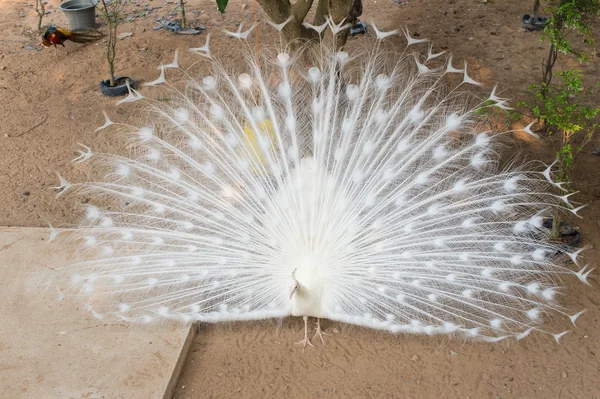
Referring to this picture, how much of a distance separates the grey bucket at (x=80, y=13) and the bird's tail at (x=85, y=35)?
388 mm

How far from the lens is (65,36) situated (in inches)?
284

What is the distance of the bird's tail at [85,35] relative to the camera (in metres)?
7.36

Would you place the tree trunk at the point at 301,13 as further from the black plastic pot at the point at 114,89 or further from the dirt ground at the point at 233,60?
the black plastic pot at the point at 114,89

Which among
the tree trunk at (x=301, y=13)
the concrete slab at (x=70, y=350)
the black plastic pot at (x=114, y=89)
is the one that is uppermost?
the tree trunk at (x=301, y=13)

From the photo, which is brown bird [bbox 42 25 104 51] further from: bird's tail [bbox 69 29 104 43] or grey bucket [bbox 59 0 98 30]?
grey bucket [bbox 59 0 98 30]

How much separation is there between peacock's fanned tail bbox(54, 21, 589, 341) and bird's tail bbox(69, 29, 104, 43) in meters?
4.03

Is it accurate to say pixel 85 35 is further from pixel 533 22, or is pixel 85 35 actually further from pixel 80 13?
pixel 533 22

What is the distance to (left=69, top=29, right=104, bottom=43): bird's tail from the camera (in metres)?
7.36

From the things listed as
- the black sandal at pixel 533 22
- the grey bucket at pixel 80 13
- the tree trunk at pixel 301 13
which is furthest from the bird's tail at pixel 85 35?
the black sandal at pixel 533 22

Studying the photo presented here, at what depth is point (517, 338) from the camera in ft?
12.1

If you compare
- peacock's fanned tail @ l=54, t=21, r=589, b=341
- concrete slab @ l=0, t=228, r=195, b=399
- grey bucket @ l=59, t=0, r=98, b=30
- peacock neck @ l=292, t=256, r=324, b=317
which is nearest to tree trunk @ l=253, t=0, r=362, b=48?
peacock's fanned tail @ l=54, t=21, r=589, b=341

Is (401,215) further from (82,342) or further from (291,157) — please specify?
(82,342)

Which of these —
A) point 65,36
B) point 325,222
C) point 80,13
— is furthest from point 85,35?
point 325,222

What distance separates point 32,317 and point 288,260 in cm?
180
